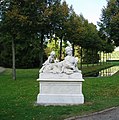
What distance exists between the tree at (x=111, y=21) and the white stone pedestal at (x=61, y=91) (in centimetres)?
2583

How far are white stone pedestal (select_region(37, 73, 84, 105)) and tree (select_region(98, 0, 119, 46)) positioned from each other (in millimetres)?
25826

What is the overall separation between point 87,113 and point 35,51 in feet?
152

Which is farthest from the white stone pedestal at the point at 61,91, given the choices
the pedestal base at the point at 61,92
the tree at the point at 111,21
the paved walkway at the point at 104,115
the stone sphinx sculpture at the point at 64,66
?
the tree at the point at 111,21

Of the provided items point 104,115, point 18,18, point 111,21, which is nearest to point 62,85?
point 104,115

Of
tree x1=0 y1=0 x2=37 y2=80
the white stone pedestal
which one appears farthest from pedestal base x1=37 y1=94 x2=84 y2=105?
tree x1=0 y1=0 x2=37 y2=80

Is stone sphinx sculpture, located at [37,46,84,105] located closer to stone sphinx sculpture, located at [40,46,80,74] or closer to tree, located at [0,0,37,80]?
stone sphinx sculpture, located at [40,46,80,74]

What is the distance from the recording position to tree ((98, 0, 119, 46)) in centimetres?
3788

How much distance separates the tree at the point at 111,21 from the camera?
37.9m

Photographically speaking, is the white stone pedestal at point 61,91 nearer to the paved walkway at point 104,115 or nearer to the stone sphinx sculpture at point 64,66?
the stone sphinx sculpture at point 64,66

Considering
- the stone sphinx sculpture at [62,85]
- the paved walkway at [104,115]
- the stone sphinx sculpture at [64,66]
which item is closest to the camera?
the paved walkway at [104,115]

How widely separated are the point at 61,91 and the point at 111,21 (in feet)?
87.3

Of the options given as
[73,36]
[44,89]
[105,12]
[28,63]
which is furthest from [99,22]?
[44,89]

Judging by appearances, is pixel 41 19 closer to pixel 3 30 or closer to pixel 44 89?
pixel 3 30

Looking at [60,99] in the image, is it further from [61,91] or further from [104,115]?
[104,115]
